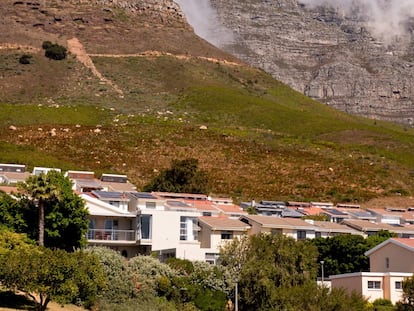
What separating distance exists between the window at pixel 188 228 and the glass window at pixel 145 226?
8.53ft

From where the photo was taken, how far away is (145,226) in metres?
65.6

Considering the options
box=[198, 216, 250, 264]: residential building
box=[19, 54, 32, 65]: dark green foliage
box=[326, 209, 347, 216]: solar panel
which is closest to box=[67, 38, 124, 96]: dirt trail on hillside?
box=[19, 54, 32, 65]: dark green foliage

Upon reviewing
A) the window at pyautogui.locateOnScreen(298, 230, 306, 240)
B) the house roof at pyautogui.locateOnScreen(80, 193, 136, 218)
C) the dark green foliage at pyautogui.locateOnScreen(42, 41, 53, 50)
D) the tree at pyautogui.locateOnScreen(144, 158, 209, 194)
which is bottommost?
the window at pyautogui.locateOnScreen(298, 230, 306, 240)

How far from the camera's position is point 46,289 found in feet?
151

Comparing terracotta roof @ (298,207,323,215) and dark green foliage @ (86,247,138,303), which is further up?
terracotta roof @ (298,207,323,215)

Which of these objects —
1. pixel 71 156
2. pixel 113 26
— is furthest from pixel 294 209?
pixel 113 26

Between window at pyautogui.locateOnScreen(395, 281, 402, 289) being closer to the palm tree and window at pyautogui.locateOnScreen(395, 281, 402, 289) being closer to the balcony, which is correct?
the balcony

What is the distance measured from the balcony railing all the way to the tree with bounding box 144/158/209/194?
23116mm

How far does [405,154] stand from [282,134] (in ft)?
64.7

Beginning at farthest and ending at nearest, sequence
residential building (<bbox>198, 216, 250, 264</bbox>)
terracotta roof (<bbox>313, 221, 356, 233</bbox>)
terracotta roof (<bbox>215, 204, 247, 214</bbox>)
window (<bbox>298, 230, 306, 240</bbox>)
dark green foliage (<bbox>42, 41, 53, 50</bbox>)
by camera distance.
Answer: dark green foliage (<bbox>42, 41, 53, 50</bbox>) → terracotta roof (<bbox>313, 221, 356, 233</bbox>) → terracotta roof (<bbox>215, 204, 247, 214</bbox>) → window (<bbox>298, 230, 306, 240</bbox>) → residential building (<bbox>198, 216, 250, 264</bbox>)

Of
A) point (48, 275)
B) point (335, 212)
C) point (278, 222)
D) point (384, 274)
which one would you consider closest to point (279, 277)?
point (384, 274)

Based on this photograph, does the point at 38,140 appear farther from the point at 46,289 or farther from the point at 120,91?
the point at 46,289

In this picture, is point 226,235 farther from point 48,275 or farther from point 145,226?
point 48,275

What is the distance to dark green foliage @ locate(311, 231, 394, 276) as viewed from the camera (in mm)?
69562
